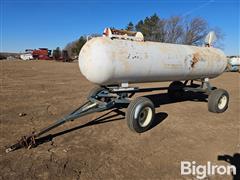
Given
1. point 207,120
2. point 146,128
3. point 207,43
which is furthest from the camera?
point 207,43

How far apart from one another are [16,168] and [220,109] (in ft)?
18.1

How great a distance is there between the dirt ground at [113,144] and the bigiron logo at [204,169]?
94 millimetres

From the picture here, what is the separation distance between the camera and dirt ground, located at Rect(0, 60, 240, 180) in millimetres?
3309

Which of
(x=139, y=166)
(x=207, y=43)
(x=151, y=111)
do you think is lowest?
(x=139, y=166)

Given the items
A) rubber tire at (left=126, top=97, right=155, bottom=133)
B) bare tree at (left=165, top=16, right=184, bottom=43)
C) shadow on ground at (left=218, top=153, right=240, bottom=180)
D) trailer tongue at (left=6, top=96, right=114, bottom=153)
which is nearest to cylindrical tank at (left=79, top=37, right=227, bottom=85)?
trailer tongue at (left=6, top=96, right=114, bottom=153)

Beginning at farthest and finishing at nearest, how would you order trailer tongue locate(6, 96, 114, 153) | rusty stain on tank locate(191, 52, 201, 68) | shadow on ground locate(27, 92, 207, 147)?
rusty stain on tank locate(191, 52, 201, 68), shadow on ground locate(27, 92, 207, 147), trailer tongue locate(6, 96, 114, 153)

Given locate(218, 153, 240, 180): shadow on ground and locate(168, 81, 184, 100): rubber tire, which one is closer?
locate(218, 153, 240, 180): shadow on ground

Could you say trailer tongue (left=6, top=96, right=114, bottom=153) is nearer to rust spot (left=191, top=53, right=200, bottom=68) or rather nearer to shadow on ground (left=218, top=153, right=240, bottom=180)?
shadow on ground (left=218, top=153, right=240, bottom=180)

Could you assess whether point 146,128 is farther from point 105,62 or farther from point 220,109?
point 220,109

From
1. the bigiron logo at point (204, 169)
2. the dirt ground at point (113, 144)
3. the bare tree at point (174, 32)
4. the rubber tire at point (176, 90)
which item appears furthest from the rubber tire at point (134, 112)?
the bare tree at point (174, 32)

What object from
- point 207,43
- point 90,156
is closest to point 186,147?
point 90,156

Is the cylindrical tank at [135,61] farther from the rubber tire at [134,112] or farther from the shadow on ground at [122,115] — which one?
the shadow on ground at [122,115]

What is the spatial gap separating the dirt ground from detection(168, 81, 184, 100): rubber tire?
2.50 feet

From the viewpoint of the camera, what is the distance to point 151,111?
4.89 metres
